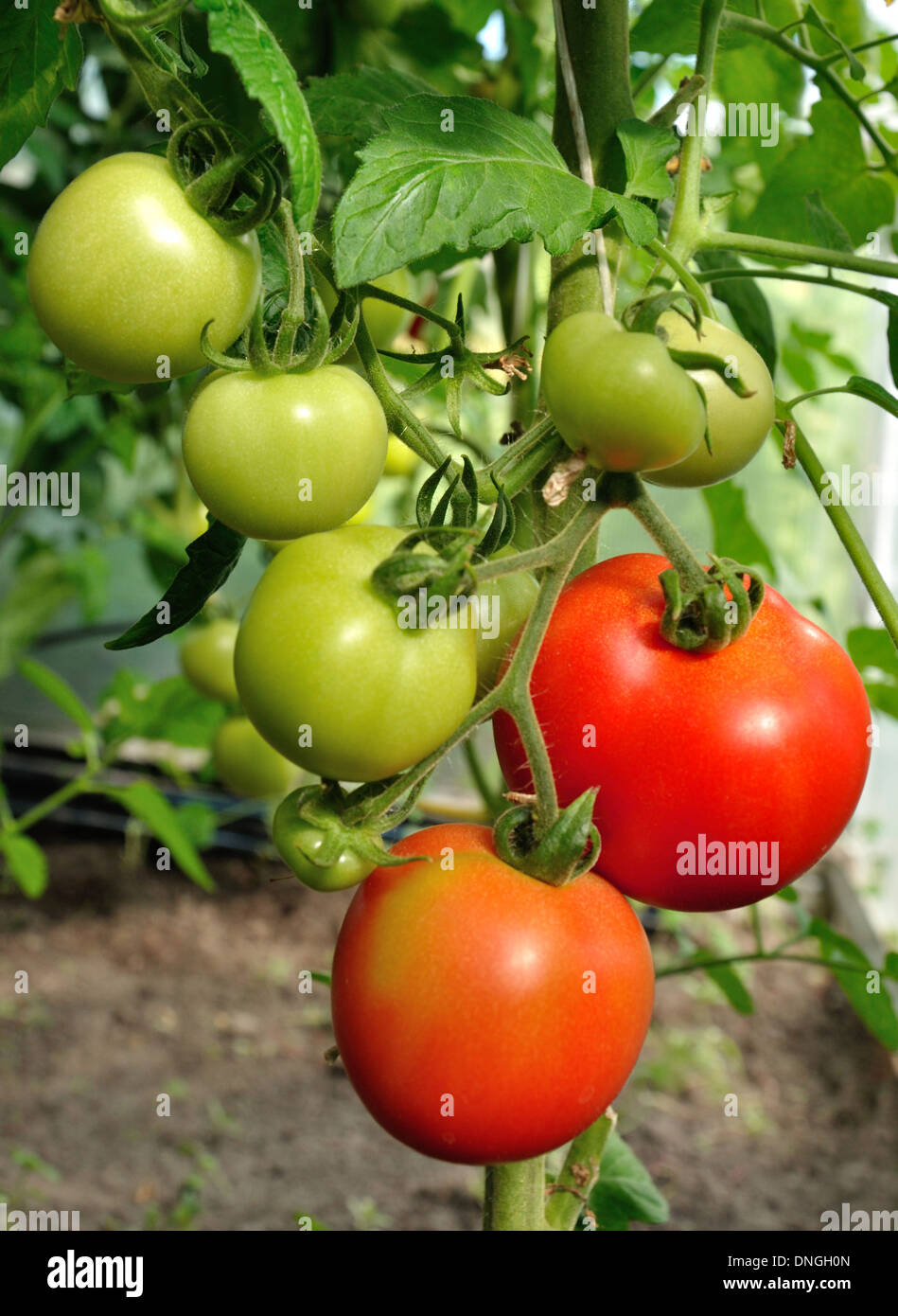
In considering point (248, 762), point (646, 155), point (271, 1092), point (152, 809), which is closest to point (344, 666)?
point (646, 155)

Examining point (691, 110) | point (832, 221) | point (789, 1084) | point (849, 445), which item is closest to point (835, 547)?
point (849, 445)

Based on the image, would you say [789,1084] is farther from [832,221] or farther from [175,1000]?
[832,221]

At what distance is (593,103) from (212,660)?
774 millimetres

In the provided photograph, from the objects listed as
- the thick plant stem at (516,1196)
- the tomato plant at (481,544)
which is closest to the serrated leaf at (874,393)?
the tomato plant at (481,544)

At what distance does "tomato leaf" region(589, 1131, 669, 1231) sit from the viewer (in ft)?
2.08

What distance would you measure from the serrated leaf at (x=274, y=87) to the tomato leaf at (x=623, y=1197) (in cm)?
54

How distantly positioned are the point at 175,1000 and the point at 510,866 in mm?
1594

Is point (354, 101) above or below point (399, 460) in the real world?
above

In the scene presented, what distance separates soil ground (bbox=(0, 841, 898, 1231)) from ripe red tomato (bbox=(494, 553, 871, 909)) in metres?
1.14

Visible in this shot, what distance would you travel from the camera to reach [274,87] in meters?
0.27

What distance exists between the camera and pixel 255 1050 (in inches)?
67.2

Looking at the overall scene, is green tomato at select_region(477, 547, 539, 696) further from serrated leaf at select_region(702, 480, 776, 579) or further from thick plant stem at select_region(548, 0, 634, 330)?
serrated leaf at select_region(702, 480, 776, 579)

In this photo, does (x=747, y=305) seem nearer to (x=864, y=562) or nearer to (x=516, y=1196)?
(x=864, y=562)

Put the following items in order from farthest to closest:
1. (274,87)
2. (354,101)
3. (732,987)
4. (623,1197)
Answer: (732,987), (623,1197), (354,101), (274,87)
